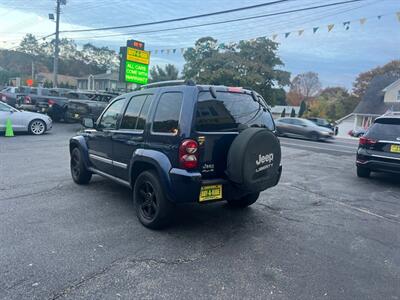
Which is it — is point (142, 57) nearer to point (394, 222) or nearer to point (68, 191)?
point (68, 191)

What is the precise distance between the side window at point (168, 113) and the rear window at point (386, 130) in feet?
18.3

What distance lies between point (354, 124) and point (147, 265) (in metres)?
43.8

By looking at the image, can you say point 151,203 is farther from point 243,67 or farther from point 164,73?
point 164,73

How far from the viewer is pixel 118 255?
3.65 metres

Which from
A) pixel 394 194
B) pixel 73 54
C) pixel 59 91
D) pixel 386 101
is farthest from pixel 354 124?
pixel 73 54

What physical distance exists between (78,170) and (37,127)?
884cm

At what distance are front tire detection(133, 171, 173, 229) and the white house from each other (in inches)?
1540

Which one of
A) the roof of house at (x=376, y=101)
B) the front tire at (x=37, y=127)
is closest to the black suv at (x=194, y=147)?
the front tire at (x=37, y=127)

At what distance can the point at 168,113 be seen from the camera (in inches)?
169

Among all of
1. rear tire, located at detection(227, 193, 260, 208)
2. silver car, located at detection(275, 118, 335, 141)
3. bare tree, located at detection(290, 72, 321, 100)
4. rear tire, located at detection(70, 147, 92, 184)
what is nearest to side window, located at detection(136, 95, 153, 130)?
rear tire, located at detection(227, 193, 260, 208)

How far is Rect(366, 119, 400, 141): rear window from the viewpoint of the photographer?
294 inches

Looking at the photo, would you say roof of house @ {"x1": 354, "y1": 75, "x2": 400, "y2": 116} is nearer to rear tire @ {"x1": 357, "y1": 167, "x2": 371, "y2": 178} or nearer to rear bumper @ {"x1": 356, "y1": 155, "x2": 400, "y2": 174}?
rear tire @ {"x1": 357, "y1": 167, "x2": 371, "y2": 178}

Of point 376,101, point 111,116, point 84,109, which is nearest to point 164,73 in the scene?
point 376,101

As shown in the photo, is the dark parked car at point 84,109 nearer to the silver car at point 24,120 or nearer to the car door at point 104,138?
the silver car at point 24,120
